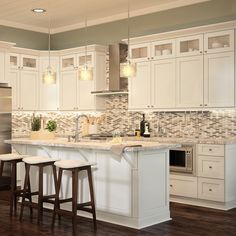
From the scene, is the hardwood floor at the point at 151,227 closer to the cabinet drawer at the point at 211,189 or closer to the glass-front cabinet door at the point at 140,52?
the cabinet drawer at the point at 211,189

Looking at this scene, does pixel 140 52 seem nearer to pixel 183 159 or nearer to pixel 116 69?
pixel 116 69

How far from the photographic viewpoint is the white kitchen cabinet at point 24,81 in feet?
27.4

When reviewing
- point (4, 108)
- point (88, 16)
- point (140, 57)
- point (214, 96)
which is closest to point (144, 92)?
point (140, 57)

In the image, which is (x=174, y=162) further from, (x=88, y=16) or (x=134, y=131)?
(x=88, y=16)

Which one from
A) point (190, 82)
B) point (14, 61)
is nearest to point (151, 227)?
point (190, 82)

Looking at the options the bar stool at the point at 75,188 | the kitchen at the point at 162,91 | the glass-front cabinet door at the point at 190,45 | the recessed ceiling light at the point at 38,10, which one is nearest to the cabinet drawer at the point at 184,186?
the kitchen at the point at 162,91

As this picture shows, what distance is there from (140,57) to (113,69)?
747 mm

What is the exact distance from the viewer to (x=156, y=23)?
24.9 feet

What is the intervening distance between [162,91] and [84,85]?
6.17 ft

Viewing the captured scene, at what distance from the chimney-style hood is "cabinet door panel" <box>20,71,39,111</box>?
4.69 feet

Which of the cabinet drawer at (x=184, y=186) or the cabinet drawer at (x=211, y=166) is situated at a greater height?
the cabinet drawer at (x=211, y=166)

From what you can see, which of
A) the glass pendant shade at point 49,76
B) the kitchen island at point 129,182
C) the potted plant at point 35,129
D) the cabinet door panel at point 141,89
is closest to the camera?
the kitchen island at point 129,182

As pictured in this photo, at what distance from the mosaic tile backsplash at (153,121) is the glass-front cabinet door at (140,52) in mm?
913

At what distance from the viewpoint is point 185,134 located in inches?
282
